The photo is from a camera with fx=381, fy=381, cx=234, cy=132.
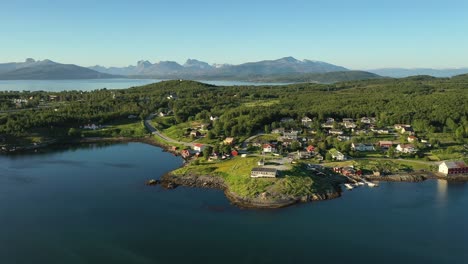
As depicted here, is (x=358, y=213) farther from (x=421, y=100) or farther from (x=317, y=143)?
(x=421, y=100)

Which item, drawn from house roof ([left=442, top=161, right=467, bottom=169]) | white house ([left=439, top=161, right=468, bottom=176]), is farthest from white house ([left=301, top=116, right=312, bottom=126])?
house roof ([left=442, top=161, right=467, bottom=169])

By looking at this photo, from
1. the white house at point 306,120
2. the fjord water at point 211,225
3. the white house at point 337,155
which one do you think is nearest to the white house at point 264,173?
the fjord water at point 211,225

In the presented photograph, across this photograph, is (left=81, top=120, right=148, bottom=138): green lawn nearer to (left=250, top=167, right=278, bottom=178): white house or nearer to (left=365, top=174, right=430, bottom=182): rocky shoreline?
(left=250, top=167, right=278, bottom=178): white house

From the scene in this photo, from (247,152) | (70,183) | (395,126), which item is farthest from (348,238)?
(395,126)

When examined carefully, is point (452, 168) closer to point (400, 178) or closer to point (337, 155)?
point (400, 178)

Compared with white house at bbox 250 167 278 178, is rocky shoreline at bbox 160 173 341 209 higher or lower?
lower
